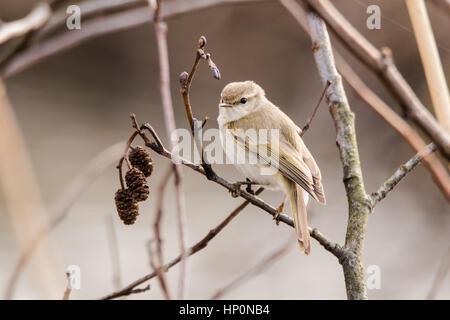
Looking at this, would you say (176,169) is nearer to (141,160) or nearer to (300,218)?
(141,160)

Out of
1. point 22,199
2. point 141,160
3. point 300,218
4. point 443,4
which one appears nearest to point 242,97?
point 300,218

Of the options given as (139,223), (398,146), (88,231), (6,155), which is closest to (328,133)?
(398,146)

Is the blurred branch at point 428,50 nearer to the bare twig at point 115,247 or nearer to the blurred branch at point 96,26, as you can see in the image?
the blurred branch at point 96,26

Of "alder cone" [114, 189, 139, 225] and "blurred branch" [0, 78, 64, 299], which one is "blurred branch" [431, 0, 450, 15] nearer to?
"alder cone" [114, 189, 139, 225]

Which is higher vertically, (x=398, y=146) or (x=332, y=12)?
(x=398, y=146)

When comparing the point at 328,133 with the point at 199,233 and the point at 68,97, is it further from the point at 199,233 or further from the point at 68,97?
the point at 68,97

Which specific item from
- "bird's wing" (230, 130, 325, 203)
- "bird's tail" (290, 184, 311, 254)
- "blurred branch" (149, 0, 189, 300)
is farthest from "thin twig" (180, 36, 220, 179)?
"bird's wing" (230, 130, 325, 203)

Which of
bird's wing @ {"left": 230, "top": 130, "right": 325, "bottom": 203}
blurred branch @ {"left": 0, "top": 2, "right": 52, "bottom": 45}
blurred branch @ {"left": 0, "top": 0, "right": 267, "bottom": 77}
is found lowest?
bird's wing @ {"left": 230, "top": 130, "right": 325, "bottom": 203}

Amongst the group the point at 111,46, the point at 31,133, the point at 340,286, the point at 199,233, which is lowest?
the point at 340,286

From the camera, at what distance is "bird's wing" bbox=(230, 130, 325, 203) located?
94cm

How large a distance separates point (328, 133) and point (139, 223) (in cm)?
84

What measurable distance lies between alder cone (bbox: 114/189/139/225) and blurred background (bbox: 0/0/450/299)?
0.63 metres

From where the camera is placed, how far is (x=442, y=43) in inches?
54.7
